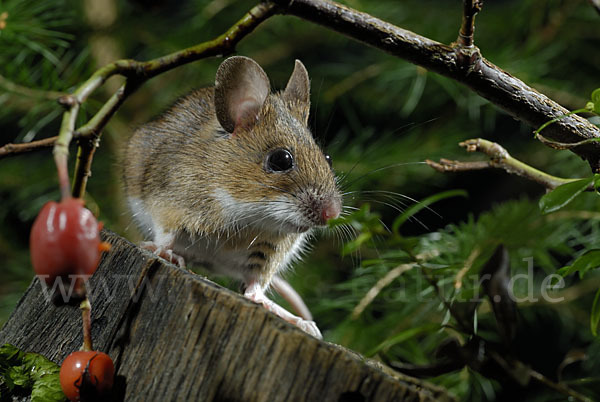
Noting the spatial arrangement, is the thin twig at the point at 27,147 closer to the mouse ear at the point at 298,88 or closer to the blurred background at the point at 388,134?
the mouse ear at the point at 298,88

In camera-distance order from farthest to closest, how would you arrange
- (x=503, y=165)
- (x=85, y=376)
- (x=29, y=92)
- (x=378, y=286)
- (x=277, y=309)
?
(x=29, y=92) < (x=378, y=286) < (x=277, y=309) < (x=503, y=165) < (x=85, y=376)

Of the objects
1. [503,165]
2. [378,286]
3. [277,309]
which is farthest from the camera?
[378,286]

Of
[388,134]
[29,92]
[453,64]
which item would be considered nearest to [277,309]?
[453,64]

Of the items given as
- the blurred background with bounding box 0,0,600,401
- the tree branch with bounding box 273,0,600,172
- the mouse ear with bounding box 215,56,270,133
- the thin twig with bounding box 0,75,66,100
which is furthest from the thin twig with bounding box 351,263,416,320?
the thin twig with bounding box 0,75,66,100

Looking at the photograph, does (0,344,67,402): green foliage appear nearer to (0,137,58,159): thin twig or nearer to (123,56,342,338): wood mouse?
(0,137,58,159): thin twig

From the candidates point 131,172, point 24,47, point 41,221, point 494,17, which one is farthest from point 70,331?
point 494,17

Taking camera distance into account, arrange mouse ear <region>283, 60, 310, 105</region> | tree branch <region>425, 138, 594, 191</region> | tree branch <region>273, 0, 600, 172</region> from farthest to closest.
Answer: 1. mouse ear <region>283, 60, 310, 105</region>
2. tree branch <region>425, 138, 594, 191</region>
3. tree branch <region>273, 0, 600, 172</region>

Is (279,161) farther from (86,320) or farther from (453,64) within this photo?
(86,320)

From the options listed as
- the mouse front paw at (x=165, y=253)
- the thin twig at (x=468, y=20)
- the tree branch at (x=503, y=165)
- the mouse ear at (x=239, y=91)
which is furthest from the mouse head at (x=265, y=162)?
the thin twig at (x=468, y=20)
